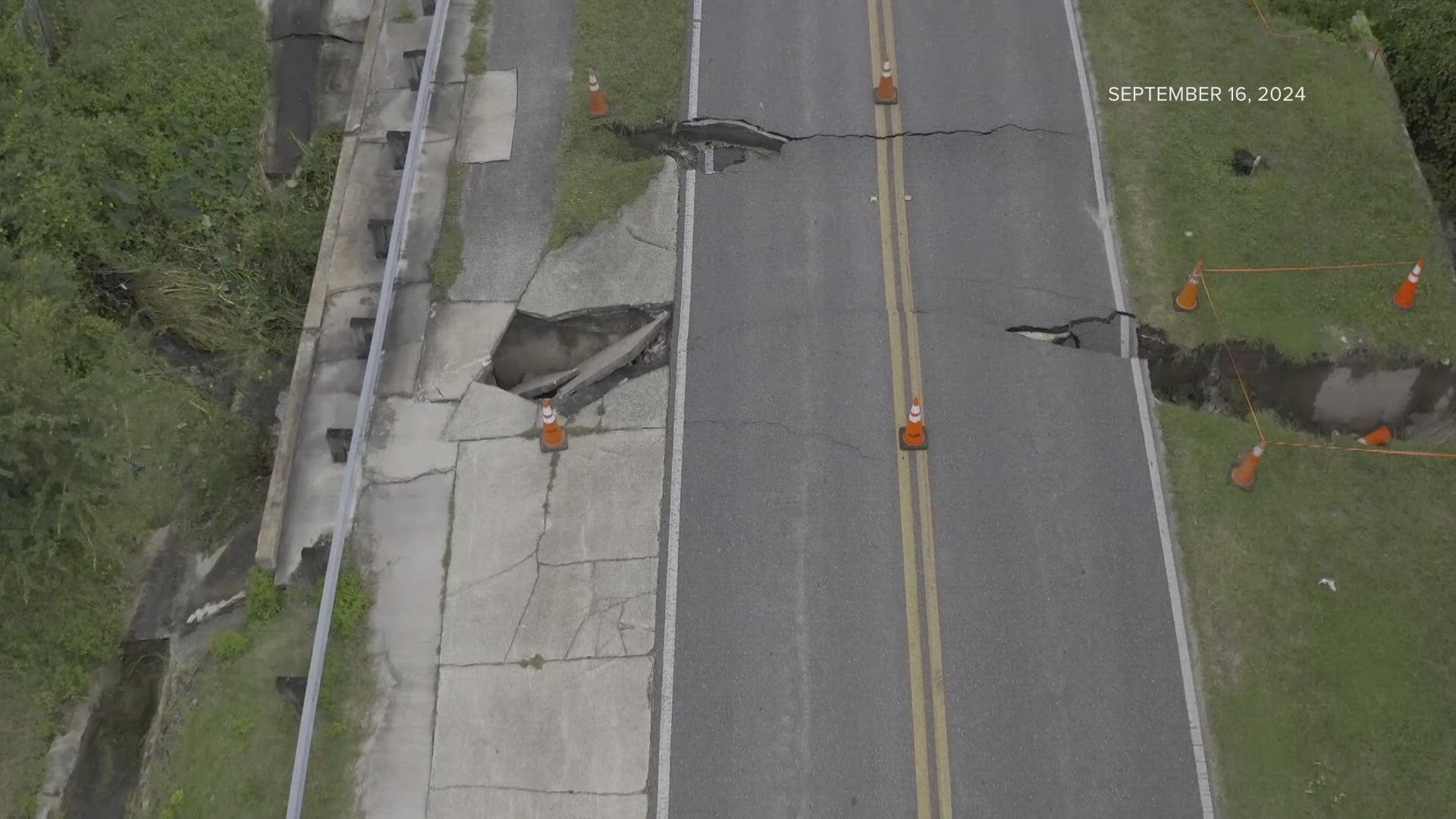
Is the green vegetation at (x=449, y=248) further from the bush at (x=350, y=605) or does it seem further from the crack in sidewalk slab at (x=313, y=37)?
the crack in sidewalk slab at (x=313, y=37)

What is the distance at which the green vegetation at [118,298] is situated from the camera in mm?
11422

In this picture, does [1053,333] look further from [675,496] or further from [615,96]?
[615,96]

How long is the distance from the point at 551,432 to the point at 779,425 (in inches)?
93.7

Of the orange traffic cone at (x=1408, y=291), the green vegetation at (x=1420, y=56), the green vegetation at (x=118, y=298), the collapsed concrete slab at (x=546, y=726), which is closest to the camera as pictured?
the collapsed concrete slab at (x=546, y=726)

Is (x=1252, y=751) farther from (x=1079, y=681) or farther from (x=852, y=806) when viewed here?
(x=852, y=806)

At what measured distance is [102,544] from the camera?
11906 millimetres

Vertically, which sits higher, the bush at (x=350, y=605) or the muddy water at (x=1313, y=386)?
the muddy water at (x=1313, y=386)

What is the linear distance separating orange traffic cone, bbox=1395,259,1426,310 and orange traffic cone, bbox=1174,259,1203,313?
2184mm

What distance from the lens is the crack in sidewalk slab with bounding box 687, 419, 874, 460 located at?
11.6m

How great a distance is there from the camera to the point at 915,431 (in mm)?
11398

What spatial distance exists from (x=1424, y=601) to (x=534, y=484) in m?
8.70

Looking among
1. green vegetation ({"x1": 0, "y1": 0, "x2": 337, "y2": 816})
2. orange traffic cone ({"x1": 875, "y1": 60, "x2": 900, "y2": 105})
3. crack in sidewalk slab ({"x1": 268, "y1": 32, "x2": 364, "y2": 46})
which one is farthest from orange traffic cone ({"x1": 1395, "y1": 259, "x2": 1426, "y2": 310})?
crack in sidewalk slab ({"x1": 268, "y1": 32, "x2": 364, "y2": 46})

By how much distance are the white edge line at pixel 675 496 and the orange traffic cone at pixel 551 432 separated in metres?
1.18

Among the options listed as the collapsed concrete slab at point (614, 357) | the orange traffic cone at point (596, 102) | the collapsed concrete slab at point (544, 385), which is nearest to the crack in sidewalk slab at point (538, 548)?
the collapsed concrete slab at point (614, 357)
